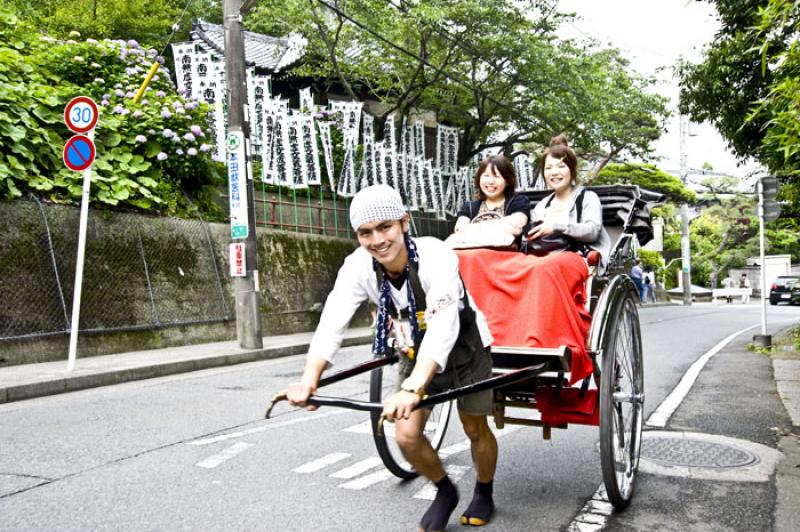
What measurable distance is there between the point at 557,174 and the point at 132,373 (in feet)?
21.8

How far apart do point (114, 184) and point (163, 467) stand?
28.9ft

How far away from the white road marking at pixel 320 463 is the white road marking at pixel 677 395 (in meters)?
2.69

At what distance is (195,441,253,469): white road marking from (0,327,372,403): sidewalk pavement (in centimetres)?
396

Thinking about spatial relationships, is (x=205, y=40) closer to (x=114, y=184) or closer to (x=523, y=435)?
(x=114, y=184)

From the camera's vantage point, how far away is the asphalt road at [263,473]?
3551 mm

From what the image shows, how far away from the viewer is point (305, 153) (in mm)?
17938

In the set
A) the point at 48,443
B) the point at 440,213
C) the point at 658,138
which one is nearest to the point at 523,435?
the point at 48,443

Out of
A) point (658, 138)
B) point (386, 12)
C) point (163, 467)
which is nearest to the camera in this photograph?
point (163, 467)

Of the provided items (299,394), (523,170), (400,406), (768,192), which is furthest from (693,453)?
(523,170)

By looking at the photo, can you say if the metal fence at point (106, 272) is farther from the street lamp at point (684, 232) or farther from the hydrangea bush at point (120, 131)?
the street lamp at point (684, 232)

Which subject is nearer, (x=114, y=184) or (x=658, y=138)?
(x=114, y=184)

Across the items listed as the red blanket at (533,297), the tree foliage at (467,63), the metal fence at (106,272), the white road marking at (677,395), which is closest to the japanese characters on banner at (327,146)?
the tree foliage at (467,63)

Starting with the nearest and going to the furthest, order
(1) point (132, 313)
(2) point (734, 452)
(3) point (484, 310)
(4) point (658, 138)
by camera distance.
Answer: (3) point (484, 310), (2) point (734, 452), (1) point (132, 313), (4) point (658, 138)

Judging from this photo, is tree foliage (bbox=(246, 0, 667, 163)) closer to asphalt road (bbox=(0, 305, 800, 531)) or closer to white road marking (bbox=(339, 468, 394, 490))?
asphalt road (bbox=(0, 305, 800, 531))
